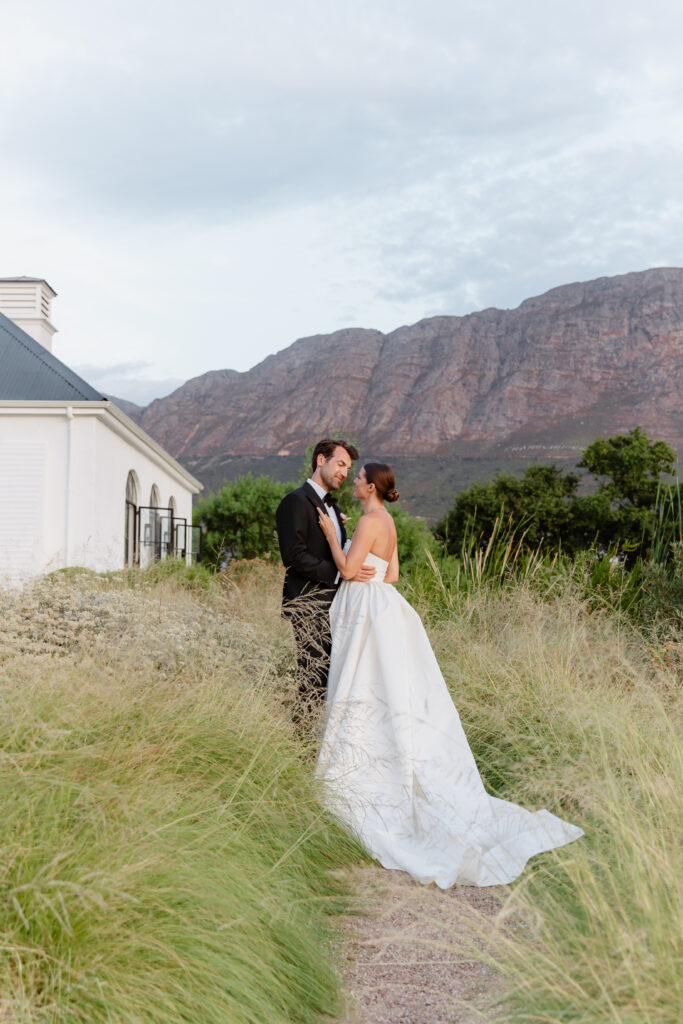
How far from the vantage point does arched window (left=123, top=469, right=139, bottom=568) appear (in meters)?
19.2

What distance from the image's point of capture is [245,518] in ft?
86.5

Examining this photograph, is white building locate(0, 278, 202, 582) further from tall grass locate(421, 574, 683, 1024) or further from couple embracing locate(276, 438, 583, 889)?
couple embracing locate(276, 438, 583, 889)

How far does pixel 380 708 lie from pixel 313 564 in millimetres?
955

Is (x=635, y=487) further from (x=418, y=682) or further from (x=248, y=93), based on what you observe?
(x=418, y=682)

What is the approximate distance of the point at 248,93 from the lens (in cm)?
1055

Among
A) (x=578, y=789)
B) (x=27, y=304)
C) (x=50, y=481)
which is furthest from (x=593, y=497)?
(x=578, y=789)

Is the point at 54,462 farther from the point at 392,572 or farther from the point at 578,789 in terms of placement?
the point at 578,789

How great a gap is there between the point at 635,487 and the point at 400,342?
105 m

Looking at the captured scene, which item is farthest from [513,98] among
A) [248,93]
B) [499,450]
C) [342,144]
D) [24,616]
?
[499,450]

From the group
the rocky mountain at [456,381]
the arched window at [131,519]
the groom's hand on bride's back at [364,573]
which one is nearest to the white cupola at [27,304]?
the arched window at [131,519]

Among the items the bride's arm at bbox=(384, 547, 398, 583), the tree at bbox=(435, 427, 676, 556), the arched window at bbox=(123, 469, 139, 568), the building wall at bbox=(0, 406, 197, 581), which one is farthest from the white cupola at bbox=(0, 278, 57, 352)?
the tree at bbox=(435, 427, 676, 556)

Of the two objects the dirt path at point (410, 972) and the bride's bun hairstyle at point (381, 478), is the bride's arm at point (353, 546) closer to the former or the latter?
the bride's bun hairstyle at point (381, 478)

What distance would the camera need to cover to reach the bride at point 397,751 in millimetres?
→ 4172

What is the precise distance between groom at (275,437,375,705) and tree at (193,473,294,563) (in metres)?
20.0
